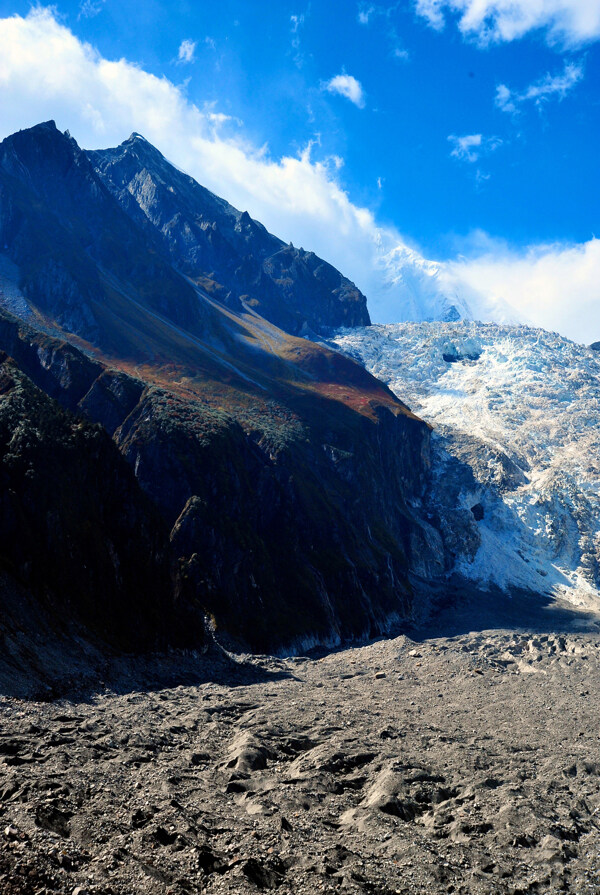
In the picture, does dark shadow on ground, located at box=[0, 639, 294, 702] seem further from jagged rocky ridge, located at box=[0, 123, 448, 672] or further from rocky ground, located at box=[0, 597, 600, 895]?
jagged rocky ridge, located at box=[0, 123, 448, 672]

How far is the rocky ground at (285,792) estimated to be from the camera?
24469 mm

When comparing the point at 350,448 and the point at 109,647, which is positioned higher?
the point at 350,448

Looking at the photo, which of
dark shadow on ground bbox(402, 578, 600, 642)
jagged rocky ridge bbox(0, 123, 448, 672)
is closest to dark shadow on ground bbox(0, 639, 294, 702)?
jagged rocky ridge bbox(0, 123, 448, 672)

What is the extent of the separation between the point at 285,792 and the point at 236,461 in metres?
83.8

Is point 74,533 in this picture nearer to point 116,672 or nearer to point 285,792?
point 116,672

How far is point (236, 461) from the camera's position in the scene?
115562mm

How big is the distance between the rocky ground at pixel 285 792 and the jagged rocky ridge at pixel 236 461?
88.2 feet

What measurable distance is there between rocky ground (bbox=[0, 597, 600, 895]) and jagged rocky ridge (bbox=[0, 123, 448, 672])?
1059 inches

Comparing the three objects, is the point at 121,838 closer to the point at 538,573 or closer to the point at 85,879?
the point at 85,879

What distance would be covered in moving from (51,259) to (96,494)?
13415 cm

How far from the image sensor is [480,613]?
135 m

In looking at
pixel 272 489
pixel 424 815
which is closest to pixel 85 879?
pixel 424 815

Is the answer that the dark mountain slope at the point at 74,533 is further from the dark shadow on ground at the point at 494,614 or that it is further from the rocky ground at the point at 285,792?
the dark shadow on ground at the point at 494,614

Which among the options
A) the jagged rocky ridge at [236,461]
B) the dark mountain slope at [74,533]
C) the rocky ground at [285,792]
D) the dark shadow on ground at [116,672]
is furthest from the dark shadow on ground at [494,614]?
the dark mountain slope at [74,533]
